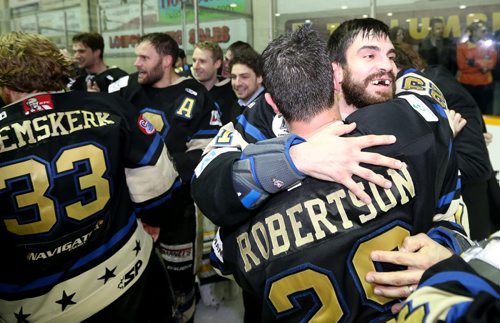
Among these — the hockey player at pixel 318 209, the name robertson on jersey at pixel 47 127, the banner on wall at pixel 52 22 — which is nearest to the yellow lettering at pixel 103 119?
the name robertson on jersey at pixel 47 127

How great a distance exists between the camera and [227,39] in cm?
543

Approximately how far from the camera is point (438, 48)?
3766mm

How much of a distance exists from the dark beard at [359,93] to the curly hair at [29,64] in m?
0.94

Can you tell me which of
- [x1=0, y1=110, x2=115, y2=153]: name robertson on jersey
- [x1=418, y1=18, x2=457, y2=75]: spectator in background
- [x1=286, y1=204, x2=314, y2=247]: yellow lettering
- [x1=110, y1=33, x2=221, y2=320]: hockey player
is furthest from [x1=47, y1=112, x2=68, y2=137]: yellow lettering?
[x1=418, y1=18, x2=457, y2=75]: spectator in background

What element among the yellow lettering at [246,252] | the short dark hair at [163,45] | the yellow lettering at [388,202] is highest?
the short dark hair at [163,45]

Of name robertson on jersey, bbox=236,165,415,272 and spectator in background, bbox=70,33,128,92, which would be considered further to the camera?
spectator in background, bbox=70,33,128,92

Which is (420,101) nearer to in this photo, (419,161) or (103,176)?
(419,161)

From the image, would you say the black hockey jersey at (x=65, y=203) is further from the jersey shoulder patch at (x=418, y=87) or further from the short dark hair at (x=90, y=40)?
the short dark hair at (x=90, y=40)

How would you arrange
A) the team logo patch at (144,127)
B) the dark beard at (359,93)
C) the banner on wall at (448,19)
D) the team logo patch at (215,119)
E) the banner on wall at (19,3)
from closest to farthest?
the dark beard at (359,93) < the team logo patch at (144,127) < the team logo patch at (215,119) < the banner on wall at (448,19) < the banner on wall at (19,3)

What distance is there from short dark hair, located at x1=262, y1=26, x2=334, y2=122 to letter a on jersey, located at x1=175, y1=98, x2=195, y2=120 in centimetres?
146

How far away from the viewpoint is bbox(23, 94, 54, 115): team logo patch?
1299mm

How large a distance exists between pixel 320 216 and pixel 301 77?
1.04ft

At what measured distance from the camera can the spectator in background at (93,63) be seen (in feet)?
10.9

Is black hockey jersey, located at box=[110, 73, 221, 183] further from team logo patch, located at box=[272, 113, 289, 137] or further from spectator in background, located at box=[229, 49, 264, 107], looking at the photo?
team logo patch, located at box=[272, 113, 289, 137]
